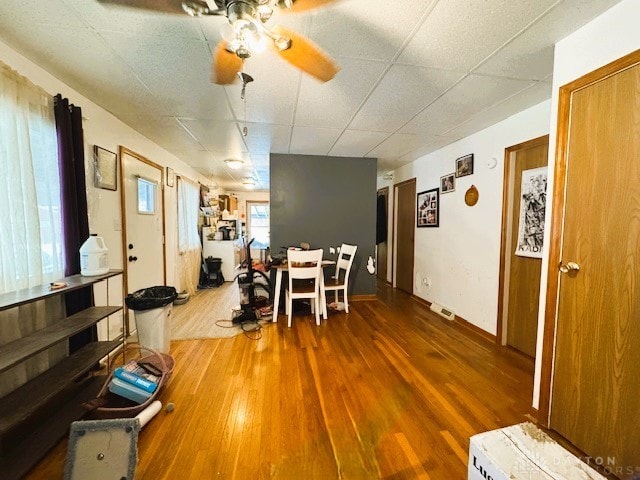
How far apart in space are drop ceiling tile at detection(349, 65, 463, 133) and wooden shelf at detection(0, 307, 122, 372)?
2674 millimetres

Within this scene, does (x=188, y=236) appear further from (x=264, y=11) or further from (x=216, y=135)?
(x=264, y=11)

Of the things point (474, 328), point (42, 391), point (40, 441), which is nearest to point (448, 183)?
point (474, 328)

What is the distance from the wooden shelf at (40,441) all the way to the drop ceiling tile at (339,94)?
8.91 feet

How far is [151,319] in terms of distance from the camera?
2242 millimetres

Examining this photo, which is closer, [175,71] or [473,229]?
[175,71]

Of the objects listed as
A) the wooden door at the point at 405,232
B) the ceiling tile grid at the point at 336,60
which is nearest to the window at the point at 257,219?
the wooden door at the point at 405,232

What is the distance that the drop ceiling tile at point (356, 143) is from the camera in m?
3.09

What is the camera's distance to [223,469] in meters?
1.33

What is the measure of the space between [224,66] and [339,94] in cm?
91

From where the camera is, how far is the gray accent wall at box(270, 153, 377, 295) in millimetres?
4074

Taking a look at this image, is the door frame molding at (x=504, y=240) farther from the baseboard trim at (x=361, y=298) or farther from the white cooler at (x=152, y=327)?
the white cooler at (x=152, y=327)

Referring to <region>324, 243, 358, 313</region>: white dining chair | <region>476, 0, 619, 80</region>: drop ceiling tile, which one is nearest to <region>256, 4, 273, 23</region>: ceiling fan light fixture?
<region>476, 0, 619, 80</region>: drop ceiling tile

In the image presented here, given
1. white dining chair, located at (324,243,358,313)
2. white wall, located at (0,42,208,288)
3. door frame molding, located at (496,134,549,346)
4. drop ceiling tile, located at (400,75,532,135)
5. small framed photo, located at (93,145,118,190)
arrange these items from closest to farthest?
white wall, located at (0,42,208,288) < drop ceiling tile, located at (400,75,532,135) < small framed photo, located at (93,145,118,190) < door frame molding, located at (496,134,549,346) < white dining chair, located at (324,243,358,313)

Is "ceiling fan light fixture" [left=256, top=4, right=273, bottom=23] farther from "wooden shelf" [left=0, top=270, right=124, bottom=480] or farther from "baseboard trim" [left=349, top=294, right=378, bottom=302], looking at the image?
"baseboard trim" [left=349, top=294, right=378, bottom=302]
